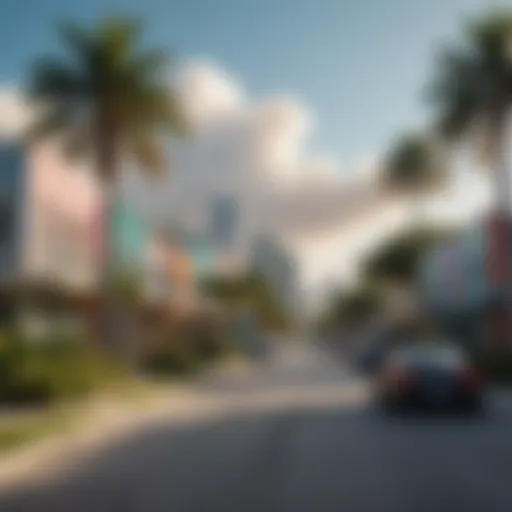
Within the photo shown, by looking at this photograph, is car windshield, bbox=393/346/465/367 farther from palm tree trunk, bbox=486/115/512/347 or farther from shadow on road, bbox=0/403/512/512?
palm tree trunk, bbox=486/115/512/347

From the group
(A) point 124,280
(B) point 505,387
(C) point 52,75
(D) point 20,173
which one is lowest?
(B) point 505,387

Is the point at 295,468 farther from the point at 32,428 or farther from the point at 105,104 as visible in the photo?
the point at 105,104

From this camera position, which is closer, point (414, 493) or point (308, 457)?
point (414, 493)

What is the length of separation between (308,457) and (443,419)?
7.05 m

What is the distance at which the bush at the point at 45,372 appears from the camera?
22.2m

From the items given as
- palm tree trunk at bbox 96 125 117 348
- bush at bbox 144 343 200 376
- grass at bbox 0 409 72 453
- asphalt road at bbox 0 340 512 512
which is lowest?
asphalt road at bbox 0 340 512 512

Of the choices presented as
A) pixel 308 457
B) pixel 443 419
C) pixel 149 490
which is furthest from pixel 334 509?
pixel 443 419

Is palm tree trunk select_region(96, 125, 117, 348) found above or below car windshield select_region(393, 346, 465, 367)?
above

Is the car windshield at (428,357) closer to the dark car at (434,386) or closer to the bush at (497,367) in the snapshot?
the dark car at (434,386)

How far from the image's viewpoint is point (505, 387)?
29.6 metres

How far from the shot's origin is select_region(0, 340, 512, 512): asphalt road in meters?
9.87

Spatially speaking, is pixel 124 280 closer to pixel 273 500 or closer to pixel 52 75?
pixel 52 75

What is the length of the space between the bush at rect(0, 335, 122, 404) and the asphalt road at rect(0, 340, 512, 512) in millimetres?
3715

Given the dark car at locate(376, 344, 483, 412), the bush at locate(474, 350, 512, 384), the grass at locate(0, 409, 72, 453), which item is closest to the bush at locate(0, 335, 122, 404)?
the grass at locate(0, 409, 72, 453)
